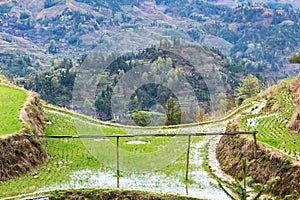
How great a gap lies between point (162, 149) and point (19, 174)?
5.56 m

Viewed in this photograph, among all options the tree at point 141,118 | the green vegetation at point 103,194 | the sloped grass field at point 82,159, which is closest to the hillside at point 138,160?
the sloped grass field at point 82,159

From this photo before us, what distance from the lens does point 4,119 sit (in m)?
18.1

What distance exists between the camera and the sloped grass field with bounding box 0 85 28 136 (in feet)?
55.2

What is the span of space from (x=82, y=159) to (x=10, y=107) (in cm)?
491

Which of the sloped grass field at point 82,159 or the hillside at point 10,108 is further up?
the hillside at point 10,108

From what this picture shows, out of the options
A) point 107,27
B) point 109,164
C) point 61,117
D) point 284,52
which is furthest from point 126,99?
point 107,27

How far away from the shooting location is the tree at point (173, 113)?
2911 cm

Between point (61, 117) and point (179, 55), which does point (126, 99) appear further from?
point (179, 55)

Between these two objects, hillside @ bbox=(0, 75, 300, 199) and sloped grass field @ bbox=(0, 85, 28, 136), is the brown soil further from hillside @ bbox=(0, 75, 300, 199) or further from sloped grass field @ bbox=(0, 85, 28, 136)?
sloped grass field @ bbox=(0, 85, 28, 136)

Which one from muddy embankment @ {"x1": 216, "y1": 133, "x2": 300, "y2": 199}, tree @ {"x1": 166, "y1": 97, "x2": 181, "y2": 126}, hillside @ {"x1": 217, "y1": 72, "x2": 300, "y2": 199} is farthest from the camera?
tree @ {"x1": 166, "y1": 97, "x2": 181, "y2": 126}

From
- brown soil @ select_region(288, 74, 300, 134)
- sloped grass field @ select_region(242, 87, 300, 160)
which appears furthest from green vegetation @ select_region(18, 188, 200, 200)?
brown soil @ select_region(288, 74, 300, 134)

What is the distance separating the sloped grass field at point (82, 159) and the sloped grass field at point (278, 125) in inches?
119

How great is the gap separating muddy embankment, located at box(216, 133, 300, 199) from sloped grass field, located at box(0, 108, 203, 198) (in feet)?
5.15

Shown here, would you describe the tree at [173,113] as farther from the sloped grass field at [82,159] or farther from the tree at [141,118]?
the sloped grass field at [82,159]
